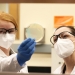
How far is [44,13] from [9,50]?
1.50 m

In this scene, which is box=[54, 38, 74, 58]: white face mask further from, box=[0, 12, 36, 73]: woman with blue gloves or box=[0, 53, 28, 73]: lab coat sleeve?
box=[0, 53, 28, 73]: lab coat sleeve

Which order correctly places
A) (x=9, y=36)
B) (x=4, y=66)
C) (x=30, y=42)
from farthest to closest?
(x=9, y=36), (x=4, y=66), (x=30, y=42)

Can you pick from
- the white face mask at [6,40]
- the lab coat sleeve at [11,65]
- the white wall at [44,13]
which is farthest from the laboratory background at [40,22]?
the lab coat sleeve at [11,65]

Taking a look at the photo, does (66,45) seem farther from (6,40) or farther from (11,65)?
(11,65)

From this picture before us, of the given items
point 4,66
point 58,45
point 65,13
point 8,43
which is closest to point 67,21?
point 65,13

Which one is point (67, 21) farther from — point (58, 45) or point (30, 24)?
point (58, 45)

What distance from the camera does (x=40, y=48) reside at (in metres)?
2.48

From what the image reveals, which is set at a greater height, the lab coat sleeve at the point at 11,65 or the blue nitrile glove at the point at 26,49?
the blue nitrile glove at the point at 26,49

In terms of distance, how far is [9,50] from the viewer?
3.35 feet

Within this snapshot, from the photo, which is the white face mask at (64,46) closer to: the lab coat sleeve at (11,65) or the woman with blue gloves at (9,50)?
the woman with blue gloves at (9,50)

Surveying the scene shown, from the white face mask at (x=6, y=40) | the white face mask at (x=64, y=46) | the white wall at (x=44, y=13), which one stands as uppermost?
the white wall at (x=44, y=13)

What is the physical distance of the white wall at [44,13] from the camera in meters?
2.41

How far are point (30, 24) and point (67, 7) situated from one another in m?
0.57

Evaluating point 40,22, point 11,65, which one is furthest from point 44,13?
point 11,65
